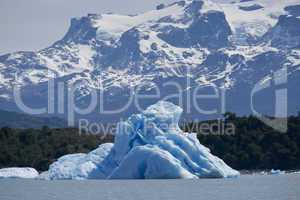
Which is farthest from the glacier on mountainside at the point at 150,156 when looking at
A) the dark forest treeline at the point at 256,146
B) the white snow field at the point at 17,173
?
the dark forest treeline at the point at 256,146

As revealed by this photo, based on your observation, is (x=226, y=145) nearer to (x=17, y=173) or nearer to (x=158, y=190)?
(x=17, y=173)

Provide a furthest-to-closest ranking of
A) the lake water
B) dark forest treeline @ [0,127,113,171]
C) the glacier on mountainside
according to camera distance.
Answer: dark forest treeline @ [0,127,113,171], the glacier on mountainside, the lake water

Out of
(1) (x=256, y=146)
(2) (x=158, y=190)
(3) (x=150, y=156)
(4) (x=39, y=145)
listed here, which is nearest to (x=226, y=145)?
(1) (x=256, y=146)

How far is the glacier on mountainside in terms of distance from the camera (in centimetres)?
8294

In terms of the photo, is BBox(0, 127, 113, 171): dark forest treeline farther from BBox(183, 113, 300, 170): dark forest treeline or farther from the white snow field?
the white snow field

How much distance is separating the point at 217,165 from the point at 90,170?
38.7 feet

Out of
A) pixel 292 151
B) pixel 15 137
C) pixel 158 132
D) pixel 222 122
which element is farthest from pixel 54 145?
pixel 158 132

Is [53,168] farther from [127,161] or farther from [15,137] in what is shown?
[15,137]

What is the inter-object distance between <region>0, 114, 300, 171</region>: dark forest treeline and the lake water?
2743cm

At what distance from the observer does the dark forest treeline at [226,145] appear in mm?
113812

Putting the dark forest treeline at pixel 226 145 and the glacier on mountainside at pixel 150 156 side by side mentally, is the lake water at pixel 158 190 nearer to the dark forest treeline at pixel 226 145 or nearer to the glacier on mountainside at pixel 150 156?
the glacier on mountainside at pixel 150 156

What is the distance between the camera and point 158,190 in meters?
72.1

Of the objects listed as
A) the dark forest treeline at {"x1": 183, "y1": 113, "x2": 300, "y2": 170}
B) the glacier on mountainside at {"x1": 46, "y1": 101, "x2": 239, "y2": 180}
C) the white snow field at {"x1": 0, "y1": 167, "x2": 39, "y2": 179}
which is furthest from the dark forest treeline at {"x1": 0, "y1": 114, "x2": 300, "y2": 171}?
the glacier on mountainside at {"x1": 46, "y1": 101, "x2": 239, "y2": 180}

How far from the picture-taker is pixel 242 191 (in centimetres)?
7025
